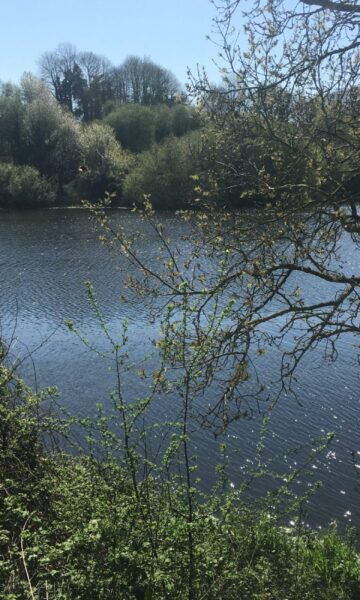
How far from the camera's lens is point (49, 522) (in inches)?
157

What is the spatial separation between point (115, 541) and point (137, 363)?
7225 mm

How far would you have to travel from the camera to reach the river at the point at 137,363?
8523 millimetres

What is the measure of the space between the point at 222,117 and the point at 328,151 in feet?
4.42

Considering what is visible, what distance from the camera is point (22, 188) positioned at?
46375 mm

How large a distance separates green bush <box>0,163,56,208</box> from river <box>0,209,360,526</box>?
76.8 ft

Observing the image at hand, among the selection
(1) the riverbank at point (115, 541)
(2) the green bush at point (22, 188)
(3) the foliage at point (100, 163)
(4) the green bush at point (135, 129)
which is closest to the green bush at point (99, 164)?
(3) the foliage at point (100, 163)

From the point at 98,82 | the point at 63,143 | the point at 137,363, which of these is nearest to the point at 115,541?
the point at 137,363

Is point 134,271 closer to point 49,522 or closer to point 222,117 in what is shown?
point 222,117

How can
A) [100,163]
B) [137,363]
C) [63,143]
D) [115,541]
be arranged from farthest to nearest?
1. [63,143]
2. [100,163]
3. [137,363]
4. [115,541]

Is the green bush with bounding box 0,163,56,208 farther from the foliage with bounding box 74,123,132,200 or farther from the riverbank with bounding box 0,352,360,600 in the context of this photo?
the riverbank with bounding box 0,352,360,600

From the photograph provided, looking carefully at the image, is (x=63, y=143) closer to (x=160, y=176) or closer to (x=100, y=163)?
(x=100, y=163)

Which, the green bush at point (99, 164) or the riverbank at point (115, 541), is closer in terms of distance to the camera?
the riverbank at point (115, 541)

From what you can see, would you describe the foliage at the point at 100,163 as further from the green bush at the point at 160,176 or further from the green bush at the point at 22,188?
the green bush at the point at 22,188

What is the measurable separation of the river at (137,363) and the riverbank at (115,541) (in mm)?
1508
